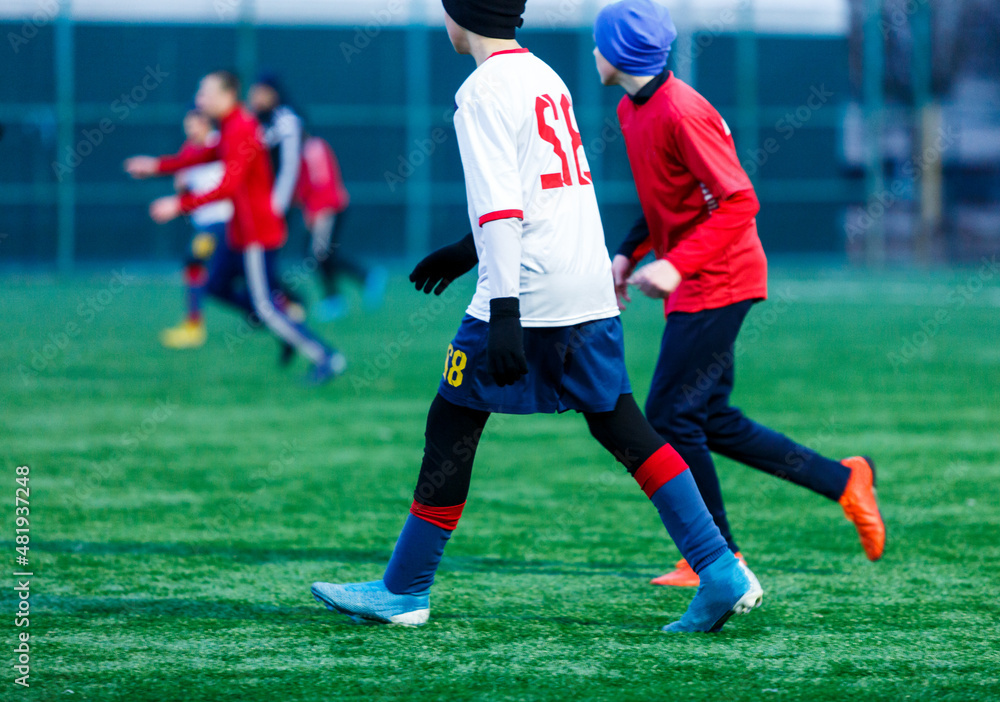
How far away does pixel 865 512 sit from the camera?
4367 millimetres

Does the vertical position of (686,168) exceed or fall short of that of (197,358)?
it exceeds it

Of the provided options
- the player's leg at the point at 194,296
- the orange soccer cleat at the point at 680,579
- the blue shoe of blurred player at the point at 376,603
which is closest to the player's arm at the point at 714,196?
the orange soccer cleat at the point at 680,579

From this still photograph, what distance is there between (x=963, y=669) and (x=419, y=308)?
12.7 metres

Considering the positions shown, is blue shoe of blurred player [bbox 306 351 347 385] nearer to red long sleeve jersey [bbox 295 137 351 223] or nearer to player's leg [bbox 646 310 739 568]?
player's leg [bbox 646 310 739 568]

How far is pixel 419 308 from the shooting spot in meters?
15.8

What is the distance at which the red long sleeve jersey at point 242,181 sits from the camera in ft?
28.9

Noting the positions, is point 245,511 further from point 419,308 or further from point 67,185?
point 67,185

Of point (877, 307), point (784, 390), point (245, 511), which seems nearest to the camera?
point (245, 511)

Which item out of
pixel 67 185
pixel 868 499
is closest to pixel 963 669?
pixel 868 499

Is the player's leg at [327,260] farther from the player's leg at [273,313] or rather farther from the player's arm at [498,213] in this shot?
the player's arm at [498,213]

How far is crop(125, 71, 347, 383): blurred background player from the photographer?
8828 millimetres

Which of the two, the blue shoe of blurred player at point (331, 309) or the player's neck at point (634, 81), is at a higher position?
the player's neck at point (634, 81)

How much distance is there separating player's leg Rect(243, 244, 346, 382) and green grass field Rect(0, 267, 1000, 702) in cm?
20

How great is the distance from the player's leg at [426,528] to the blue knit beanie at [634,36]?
3.96 feet
